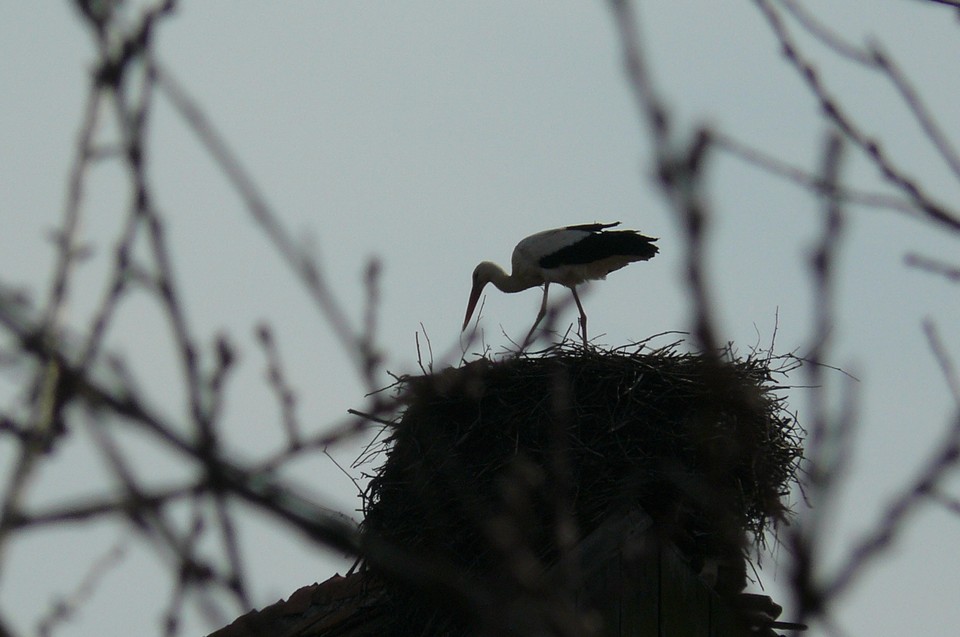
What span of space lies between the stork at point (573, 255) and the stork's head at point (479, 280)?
16cm

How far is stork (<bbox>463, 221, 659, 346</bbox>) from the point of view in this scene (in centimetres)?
905

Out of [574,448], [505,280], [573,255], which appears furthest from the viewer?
[505,280]

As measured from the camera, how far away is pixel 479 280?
10.1 m

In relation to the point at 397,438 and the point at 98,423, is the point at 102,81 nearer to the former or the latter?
the point at 98,423

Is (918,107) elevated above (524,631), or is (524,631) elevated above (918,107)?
(918,107)

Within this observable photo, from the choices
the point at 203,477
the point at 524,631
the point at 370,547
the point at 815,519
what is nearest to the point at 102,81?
the point at 203,477

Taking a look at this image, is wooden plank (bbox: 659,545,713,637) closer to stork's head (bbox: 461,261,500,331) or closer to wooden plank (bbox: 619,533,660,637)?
wooden plank (bbox: 619,533,660,637)

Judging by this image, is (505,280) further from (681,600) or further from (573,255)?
(681,600)

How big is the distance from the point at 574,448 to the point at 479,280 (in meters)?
4.37

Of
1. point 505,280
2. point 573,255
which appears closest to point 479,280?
point 505,280

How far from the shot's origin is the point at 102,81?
1495 millimetres

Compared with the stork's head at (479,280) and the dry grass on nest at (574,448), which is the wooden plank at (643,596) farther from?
the stork's head at (479,280)

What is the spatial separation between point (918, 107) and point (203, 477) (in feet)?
3.49

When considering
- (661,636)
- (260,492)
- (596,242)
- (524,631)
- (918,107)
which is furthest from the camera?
(596,242)
